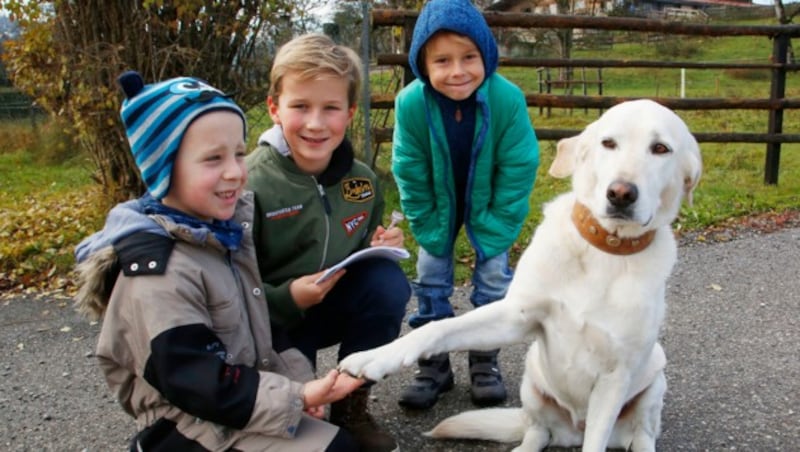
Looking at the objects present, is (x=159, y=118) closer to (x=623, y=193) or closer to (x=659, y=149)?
(x=623, y=193)

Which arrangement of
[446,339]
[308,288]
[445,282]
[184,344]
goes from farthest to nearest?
[445,282] < [308,288] < [446,339] < [184,344]

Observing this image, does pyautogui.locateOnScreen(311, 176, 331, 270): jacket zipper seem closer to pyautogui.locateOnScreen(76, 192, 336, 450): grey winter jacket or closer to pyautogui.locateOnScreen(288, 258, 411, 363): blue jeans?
pyautogui.locateOnScreen(288, 258, 411, 363): blue jeans

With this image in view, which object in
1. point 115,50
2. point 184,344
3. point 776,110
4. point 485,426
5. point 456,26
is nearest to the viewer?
point 184,344

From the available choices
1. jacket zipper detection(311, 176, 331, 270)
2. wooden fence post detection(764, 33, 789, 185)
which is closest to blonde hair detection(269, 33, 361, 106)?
jacket zipper detection(311, 176, 331, 270)

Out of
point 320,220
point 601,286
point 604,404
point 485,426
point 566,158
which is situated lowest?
point 485,426

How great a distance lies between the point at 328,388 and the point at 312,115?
98 centimetres

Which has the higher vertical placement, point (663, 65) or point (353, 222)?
point (353, 222)

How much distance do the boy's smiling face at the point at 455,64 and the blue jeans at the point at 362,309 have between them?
2.56ft

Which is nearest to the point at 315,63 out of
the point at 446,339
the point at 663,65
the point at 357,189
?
the point at 357,189

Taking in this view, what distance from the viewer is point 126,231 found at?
1840 mm

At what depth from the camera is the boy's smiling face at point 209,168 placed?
75.3 inches

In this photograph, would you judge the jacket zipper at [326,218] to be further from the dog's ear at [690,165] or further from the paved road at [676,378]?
the dog's ear at [690,165]

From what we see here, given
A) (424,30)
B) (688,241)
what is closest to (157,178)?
(424,30)

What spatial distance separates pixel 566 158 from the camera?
2412 mm
